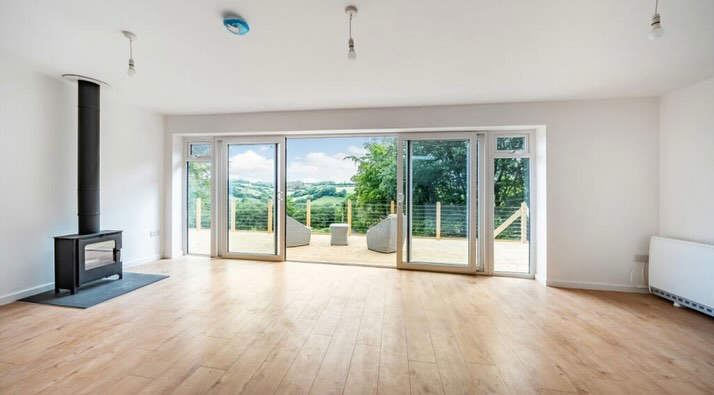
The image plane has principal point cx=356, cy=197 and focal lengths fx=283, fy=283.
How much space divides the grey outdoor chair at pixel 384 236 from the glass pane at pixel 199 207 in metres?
3.01

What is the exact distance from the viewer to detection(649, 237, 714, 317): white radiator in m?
2.72

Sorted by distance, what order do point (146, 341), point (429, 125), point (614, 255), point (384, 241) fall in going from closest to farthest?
point (146, 341) < point (614, 255) < point (429, 125) < point (384, 241)

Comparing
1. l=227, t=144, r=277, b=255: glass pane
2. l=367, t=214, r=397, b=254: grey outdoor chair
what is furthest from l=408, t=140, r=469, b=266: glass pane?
l=227, t=144, r=277, b=255: glass pane

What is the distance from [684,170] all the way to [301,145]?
21.3ft

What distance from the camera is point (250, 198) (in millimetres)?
4844

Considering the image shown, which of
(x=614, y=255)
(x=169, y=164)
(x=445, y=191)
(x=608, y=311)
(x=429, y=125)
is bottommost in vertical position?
(x=608, y=311)

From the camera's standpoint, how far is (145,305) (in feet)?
9.41

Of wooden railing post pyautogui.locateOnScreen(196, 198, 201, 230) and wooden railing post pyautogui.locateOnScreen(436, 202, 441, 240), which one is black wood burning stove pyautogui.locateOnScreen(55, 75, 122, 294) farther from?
wooden railing post pyautogui.locateOnScreen(436, 202, 441, 240)

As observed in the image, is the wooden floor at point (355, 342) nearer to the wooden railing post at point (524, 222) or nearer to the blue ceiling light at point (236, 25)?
the wooden railing post at point (524, 222)

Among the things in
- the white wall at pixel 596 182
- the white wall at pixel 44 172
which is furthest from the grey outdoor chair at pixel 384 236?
the white wall at pixel 44 172

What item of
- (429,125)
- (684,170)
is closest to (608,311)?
(684,170)

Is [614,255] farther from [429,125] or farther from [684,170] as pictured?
[429,125]

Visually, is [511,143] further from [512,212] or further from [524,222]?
[524,222]

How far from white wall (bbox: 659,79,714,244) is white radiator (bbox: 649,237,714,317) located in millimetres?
201
